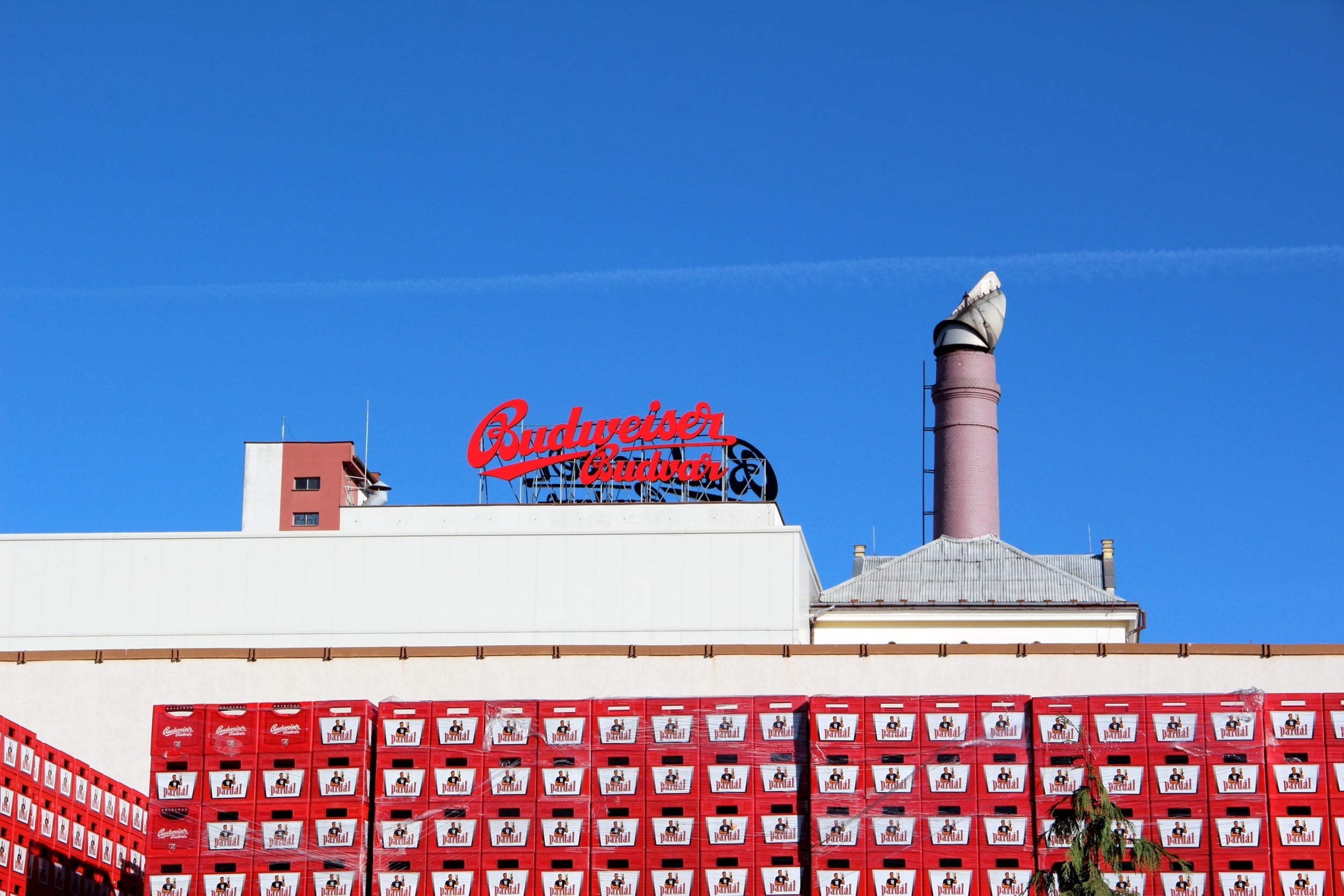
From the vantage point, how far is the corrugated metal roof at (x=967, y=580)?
5150 centimetres

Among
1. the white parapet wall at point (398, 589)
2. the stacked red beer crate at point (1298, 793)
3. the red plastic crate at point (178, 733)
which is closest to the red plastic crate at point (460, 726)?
the red plastic crate at point (178, 733)

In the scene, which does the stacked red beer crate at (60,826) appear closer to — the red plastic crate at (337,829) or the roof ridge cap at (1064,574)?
the red plastic crate at (337,829)

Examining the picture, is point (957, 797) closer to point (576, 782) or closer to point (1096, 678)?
point (576, 782)

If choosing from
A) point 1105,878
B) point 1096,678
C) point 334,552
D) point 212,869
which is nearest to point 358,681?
point 334,552

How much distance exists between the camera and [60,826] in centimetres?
2612

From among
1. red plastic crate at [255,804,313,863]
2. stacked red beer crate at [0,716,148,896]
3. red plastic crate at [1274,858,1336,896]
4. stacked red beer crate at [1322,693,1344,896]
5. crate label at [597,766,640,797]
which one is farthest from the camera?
crate label at [597,766,640,797]

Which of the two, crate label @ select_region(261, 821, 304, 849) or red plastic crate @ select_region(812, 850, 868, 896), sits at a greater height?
crate label @ select_region(261, 821, 304, 849)

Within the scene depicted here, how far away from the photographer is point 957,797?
26.0m

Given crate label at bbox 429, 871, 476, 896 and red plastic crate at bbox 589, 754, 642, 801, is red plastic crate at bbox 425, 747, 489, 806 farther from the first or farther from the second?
red plastic crate at bbox 589, 754, 642, 801

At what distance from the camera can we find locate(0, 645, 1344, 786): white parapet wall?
35.4 m

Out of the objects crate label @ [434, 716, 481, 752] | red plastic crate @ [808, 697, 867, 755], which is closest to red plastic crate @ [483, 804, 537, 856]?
crate label @ [434, 716, 481, 752]

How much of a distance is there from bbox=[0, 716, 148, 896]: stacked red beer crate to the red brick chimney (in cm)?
3632

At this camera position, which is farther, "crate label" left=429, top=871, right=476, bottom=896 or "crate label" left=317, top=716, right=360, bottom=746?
"crate label" left=317, top=716, right=360, bottom=746

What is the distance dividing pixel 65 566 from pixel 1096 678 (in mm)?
26056
